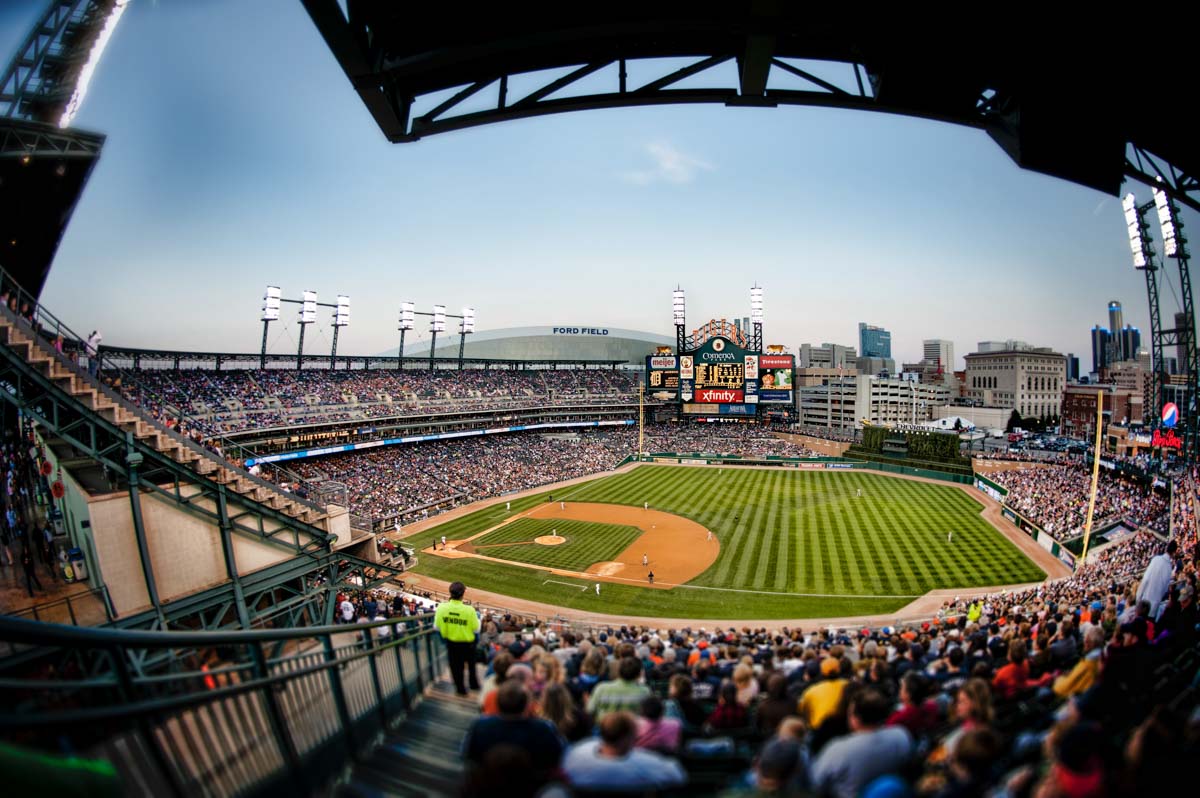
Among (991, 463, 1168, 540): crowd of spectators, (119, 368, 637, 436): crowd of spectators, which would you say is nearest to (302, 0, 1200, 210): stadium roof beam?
(119, 368, 637, 436): crowd of spectators

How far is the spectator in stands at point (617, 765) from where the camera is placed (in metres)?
2.69

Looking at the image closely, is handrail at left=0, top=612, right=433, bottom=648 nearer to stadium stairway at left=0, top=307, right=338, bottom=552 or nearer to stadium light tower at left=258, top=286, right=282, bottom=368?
stadium stairway at left=0, top=307, right=338, bottom=552

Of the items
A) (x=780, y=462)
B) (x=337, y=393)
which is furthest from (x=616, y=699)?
(x=780, y=462)

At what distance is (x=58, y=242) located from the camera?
17.1 metres

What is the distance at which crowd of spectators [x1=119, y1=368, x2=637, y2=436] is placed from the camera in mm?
37969

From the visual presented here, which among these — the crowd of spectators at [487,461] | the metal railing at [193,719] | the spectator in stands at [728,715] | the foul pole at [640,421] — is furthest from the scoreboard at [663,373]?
the spectator in stands at [728,715]

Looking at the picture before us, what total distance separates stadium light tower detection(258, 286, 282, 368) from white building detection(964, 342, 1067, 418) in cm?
13938

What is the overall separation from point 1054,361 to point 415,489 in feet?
472

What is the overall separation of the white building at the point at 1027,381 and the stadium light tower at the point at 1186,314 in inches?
4065

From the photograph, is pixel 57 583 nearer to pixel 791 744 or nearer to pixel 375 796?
pixel 375 796

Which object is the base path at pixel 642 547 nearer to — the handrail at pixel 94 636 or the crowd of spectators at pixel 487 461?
the crowd of spectators at pixel 487 461

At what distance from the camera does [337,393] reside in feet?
158

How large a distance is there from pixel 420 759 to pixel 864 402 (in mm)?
104295

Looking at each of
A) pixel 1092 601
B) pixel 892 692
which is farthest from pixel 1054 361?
pixel 892 692
